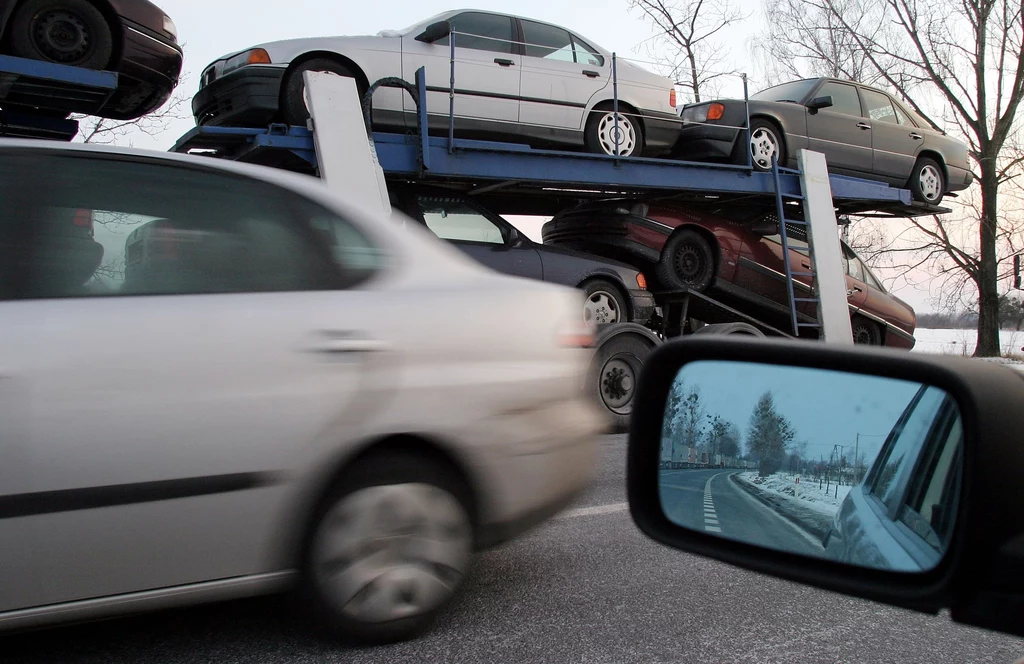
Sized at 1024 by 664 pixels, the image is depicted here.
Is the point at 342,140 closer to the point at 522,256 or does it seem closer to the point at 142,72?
the point at 142,72

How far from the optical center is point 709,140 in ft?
29.9

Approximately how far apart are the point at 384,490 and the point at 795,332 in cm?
735

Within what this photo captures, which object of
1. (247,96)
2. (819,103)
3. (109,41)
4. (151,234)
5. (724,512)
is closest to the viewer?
(724,512)

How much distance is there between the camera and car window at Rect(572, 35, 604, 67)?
8.24m

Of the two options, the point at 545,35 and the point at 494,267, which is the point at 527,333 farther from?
the point at 545,35

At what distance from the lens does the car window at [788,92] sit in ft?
32.4

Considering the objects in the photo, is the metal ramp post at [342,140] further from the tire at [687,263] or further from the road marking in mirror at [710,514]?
the road marking in mirror at [710,514]

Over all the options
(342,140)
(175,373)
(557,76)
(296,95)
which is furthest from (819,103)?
(175,373)

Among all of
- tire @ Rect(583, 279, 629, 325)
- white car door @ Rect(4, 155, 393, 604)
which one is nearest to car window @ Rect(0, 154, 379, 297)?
white car door @ Rect(4, 155, 393, 604)

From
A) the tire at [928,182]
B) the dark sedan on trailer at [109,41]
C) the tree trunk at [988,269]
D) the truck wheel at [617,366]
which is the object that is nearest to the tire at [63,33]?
the dark sedan on trailer at [109,41]

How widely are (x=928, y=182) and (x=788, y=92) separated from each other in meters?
2.09

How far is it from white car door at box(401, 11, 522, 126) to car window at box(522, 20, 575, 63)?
17 centimetres

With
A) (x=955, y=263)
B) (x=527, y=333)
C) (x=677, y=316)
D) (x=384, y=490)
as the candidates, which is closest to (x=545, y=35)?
(x=677, y=316)

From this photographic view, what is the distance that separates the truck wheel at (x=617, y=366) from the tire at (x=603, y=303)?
0.38 metres
